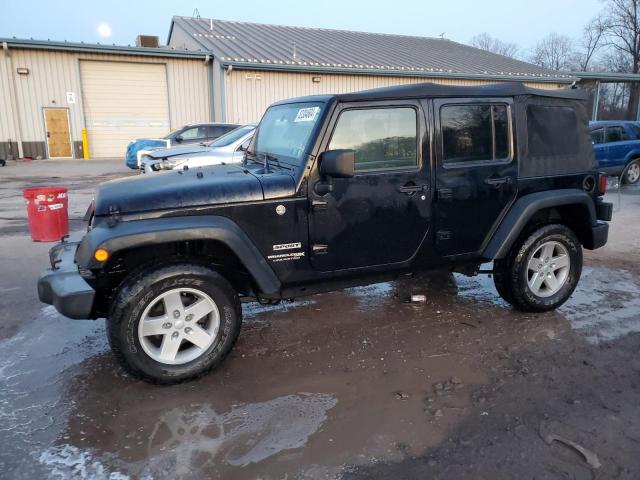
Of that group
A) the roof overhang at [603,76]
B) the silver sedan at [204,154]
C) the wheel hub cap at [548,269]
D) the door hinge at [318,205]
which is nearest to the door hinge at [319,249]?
the door hinge at [318,205]

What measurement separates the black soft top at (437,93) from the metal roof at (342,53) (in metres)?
19.7

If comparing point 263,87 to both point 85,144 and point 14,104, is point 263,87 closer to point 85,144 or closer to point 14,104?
point 85,144

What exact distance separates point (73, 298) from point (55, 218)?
15.1 feet

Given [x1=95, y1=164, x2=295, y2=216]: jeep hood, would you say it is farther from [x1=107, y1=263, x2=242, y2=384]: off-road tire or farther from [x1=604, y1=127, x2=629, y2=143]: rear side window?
[x1=604, y1=127, x2=629, y2=143]: rear side window

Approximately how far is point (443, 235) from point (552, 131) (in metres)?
1.45

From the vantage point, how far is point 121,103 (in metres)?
23.5

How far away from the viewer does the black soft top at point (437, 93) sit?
3.63m

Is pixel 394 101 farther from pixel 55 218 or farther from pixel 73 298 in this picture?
pixel 55 218

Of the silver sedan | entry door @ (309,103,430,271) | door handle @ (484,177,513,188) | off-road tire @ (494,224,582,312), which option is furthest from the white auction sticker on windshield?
the silver sedan

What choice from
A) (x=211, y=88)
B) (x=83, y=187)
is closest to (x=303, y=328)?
(x=83, y=187)

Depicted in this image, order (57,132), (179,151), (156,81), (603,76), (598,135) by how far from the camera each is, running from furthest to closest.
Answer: (603,76)
(156,81)
(57,132)
(598,135)
(179,151)

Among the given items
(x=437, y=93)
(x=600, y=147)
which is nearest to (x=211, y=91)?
(x=600, y=147)

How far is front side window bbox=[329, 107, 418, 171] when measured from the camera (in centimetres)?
359

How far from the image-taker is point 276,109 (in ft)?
14.7
